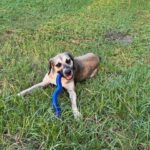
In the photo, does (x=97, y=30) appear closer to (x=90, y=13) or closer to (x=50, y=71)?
(x=90, y=13)

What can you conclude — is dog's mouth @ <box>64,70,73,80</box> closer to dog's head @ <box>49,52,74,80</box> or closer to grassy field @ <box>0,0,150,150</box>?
dog's head @ <box>49,52,74,80</box>

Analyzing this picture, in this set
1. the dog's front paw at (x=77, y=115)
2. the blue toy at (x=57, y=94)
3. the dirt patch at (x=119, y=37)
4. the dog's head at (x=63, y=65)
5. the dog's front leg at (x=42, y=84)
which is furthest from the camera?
the dirt patch at (x=119, y=37)

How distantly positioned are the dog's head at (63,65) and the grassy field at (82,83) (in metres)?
0.21

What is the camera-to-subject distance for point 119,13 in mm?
7953

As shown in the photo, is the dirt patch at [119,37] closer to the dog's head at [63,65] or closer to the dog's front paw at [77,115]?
the dog's head at [63,65]

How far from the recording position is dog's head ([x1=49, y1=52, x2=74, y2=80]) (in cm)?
434

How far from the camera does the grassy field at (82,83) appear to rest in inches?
136

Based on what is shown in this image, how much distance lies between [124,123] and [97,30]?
3349 millimetres

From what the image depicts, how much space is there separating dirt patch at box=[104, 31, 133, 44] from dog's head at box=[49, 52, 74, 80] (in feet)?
6.74

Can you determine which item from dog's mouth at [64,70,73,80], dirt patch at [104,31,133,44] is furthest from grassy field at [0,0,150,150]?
dog's mouth at [64,70,73,80]

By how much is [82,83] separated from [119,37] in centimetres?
206

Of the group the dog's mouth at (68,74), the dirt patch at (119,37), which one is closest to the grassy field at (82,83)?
the dirt patch at (119,37)

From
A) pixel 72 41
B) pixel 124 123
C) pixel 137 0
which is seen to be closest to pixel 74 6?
pixel 137 0

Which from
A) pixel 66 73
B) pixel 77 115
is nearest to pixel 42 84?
pixel 66 73
